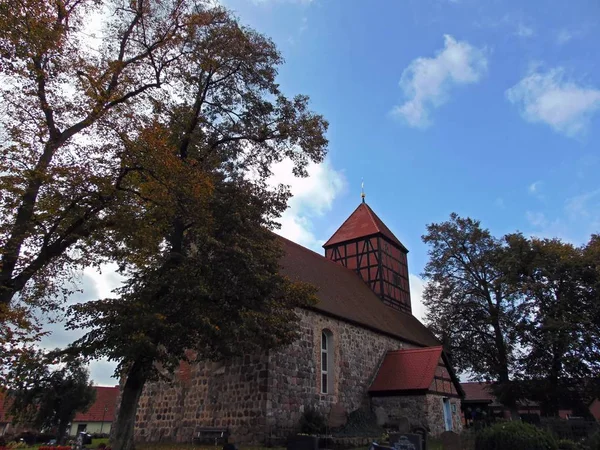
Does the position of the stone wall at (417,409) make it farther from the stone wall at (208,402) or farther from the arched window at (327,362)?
the stone wall at (208,402)

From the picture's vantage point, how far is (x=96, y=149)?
10656 mm

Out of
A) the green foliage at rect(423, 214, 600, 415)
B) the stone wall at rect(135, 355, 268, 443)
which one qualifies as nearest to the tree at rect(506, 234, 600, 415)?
the green foliage at rect(423, 214, 600, 415)

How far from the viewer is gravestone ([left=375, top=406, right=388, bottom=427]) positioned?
54.2ft

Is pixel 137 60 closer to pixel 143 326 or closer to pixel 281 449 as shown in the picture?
pixel 143 326

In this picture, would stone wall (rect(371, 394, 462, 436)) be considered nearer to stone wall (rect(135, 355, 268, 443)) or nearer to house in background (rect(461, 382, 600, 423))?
stone wall (rect(135, 355, 268, 443))

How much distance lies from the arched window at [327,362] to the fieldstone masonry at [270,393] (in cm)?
17

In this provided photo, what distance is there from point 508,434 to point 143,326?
28.2 ft

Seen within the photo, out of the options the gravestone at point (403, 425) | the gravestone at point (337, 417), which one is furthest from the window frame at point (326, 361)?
the gravestone at point (403, 425)

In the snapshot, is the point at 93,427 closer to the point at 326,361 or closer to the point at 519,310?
the point at 326,361

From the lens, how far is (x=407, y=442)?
995cm

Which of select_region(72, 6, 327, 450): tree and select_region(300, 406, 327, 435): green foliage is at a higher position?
select_region(72, 6, 327, 450): tree

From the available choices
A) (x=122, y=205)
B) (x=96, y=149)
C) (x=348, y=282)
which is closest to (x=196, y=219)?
(x=122, y=205)

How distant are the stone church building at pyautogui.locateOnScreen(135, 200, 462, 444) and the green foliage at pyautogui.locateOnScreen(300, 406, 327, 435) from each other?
16cm

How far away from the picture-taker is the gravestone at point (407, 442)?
9.84 m
